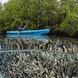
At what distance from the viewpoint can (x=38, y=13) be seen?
15930mm

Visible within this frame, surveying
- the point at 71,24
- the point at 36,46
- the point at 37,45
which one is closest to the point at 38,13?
the point at 71,24

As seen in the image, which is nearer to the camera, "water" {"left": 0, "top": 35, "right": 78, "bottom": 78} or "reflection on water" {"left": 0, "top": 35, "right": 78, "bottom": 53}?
"water" {"left": 0, "top": 35, "right": 78, "bottom": 78}

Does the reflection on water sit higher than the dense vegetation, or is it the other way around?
the dense vegetation

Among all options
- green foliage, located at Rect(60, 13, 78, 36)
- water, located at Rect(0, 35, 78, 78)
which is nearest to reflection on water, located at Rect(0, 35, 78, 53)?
water, located at Rect(0, 35, 78, 78)

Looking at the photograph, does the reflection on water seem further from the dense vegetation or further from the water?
the dense vegetation

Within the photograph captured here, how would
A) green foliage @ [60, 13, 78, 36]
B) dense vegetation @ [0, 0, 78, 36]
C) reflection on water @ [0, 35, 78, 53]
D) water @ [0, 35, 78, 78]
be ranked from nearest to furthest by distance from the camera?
1. water @ [0, 35, 78, 78]
2. reflection on water @ [0, 35, 78, 53]
3. green foliage @ [60, 13, 78, 36]
4. dense vegetation @ [0, 0, 78, 36]

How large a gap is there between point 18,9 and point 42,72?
43.3ft

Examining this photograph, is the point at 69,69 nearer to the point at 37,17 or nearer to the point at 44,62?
the point at 44,62

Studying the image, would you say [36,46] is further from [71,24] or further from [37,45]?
[71,24]

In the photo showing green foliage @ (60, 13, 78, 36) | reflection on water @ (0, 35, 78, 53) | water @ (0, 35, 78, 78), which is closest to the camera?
water @ (0, 35, 78, 78)

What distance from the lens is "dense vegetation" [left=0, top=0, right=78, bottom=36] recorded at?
15.0 m

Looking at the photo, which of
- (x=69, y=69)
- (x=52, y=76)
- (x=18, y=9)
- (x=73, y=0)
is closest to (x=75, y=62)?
(x=69, y=69)

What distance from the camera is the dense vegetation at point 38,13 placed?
15049mm

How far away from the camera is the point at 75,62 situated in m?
3.38
